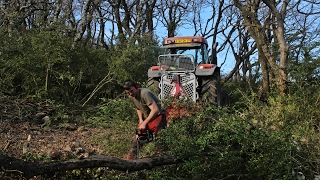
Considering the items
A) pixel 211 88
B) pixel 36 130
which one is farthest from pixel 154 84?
pixel 36 130

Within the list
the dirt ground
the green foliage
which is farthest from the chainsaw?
the green foliage

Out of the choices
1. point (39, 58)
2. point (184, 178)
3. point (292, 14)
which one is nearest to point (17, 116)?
point (39, 58)

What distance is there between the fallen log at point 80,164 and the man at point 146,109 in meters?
0.63

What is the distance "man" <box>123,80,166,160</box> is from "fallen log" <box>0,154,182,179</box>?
626 mm

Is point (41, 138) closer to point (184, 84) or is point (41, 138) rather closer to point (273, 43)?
point (184, 84)

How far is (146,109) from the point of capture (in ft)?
16.9

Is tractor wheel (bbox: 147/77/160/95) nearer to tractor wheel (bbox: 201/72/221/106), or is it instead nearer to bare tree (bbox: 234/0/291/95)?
tractor wheel (bbox: 201/72/221/106)

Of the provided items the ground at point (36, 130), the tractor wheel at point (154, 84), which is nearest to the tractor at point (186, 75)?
the tractor wheel at point (154, 84)

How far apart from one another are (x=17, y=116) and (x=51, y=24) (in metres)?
3.33

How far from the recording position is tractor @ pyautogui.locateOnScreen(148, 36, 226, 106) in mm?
8289

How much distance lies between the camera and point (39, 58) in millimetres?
8445

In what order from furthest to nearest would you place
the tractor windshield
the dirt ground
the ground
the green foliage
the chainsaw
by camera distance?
the tractor windshield, the green foliage, the ground, the dirt ground, the chainsaw

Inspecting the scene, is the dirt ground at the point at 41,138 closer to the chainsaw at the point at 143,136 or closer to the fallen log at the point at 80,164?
the chainsaw at the point at 143,136

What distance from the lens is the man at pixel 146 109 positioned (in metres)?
4.81
